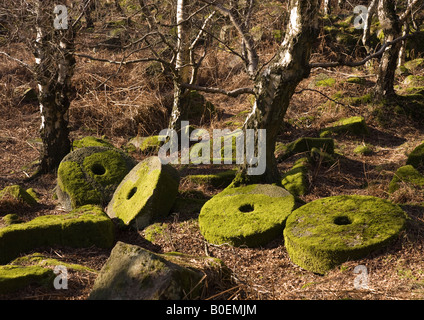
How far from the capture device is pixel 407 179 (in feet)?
19.3

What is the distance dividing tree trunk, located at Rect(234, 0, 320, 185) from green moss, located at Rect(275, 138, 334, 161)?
143 centimetres

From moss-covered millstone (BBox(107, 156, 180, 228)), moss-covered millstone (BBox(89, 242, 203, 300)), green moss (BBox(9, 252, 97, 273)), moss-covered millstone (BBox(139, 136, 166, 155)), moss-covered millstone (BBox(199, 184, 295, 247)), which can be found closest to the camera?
moss-covered millstone (BBox(89, 242, 203, 300))

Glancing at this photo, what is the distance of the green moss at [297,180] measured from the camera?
622 cm

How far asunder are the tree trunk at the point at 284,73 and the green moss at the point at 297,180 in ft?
1.30

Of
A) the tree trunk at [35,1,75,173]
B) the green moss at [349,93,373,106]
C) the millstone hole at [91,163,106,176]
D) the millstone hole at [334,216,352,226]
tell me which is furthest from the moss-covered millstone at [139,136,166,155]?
the millstone hole at [334,216,352,226]

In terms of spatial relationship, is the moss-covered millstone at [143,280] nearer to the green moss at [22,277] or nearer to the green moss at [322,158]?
the green moss at [22,277]

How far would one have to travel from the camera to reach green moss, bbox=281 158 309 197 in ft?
20.4

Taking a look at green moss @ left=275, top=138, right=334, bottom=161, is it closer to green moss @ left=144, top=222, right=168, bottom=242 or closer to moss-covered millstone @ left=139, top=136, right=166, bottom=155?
moss-covered millstone @ left=139, top=136, right=166, bottom=155

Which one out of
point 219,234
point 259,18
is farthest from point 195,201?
point 259,18

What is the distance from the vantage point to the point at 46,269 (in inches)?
153

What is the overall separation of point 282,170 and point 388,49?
3757mm

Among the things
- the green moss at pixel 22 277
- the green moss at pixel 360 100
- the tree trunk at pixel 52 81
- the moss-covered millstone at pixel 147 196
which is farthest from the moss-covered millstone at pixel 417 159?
the tree trunk at pixel 52 81

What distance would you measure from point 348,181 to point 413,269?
2703mm

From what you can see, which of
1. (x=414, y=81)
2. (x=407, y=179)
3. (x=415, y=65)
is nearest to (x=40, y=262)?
(x=407, y=179)
